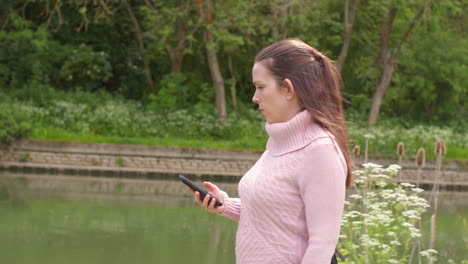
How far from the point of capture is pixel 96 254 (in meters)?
8.60

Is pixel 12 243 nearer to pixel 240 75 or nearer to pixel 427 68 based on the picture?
pixel 240 75

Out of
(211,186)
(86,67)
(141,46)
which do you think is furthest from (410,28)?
(211,186)

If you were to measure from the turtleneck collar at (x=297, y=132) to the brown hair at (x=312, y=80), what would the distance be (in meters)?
0.02

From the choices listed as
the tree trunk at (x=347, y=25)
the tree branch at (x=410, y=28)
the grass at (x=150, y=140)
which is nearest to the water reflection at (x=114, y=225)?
the grass at (x=150, y=140)

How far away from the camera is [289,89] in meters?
2.25

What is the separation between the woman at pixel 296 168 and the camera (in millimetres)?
2111

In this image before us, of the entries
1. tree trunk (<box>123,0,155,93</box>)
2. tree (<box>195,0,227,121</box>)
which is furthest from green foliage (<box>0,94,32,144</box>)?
tree trunk (<box>123,0,155,93</box>)

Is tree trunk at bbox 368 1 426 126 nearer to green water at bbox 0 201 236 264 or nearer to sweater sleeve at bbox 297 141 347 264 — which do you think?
green water at bbox 0 201 236 264

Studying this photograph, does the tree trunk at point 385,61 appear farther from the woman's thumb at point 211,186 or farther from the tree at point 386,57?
the woman's thumb at point 211,186

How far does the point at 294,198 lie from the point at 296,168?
0.09m

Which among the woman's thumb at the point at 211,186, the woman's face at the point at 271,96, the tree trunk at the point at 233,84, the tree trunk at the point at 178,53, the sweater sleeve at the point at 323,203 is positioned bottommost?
the tree trunk at the point at 233,84

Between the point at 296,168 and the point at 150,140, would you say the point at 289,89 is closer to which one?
the point at 296,168

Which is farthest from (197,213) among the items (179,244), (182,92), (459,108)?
(459,108)

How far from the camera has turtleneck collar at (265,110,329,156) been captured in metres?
2.21
